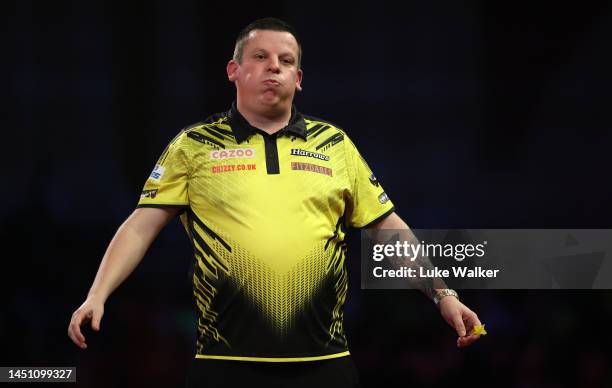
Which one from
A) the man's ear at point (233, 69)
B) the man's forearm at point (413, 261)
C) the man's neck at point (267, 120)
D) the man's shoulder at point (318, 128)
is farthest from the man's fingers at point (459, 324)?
the man's ear at point (233, 69)

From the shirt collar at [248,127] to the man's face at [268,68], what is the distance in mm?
59

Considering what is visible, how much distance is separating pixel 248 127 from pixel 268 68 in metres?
0.20

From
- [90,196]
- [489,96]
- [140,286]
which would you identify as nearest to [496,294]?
[489,96]

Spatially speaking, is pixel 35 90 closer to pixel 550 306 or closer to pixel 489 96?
pixel 489 96

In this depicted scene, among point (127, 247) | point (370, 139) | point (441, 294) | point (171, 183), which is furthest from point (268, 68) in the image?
point (370, 139)

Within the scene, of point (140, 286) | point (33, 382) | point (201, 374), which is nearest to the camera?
point (201, 374)

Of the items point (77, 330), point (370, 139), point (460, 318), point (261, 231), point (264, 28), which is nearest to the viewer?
point (77, 330)

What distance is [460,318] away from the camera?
9.79 ft

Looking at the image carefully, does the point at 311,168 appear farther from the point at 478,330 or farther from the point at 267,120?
the point at 478,330

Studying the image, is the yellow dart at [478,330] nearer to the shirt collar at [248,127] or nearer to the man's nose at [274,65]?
the shirt collar at [248,127]

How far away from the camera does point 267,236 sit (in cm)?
288

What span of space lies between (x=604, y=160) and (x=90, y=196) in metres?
2.82

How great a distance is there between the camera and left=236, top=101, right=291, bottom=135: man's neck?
10.1 ft

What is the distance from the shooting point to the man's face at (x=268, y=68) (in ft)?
9.98
